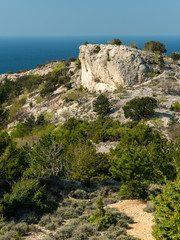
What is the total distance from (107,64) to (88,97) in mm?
8969

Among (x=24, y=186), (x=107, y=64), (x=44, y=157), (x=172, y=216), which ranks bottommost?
(x=44, y=157)

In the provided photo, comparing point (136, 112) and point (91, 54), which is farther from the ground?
point (91, 54)

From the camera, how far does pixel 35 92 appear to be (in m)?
75.4

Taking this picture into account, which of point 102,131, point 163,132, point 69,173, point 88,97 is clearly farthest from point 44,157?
point 88,97

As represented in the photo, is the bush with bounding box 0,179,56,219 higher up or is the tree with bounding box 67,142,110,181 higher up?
the bush with bounding box 0,179,56,219

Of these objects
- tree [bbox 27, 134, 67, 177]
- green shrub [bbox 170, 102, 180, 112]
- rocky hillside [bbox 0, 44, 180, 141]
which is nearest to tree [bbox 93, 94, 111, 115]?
rocky hillside [bbox 0, 44, 180, 141]

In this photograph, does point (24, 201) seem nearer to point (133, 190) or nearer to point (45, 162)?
point (133, 190)

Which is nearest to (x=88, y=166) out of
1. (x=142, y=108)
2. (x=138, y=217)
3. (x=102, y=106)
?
(x=138, y=217)

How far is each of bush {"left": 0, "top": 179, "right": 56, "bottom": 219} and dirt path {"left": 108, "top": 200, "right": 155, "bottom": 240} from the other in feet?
14.2

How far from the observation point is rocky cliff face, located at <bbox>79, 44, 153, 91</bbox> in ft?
176

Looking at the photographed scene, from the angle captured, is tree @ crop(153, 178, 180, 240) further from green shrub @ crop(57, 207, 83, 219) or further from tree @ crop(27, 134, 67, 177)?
tree @ crop(27, 134, 67, 177)

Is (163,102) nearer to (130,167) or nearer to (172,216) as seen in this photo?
(130,167)

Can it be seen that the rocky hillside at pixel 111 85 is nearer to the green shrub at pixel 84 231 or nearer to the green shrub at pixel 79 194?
the green shrub at pixel 79 194

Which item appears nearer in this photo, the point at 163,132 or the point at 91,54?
the point at 163,132
